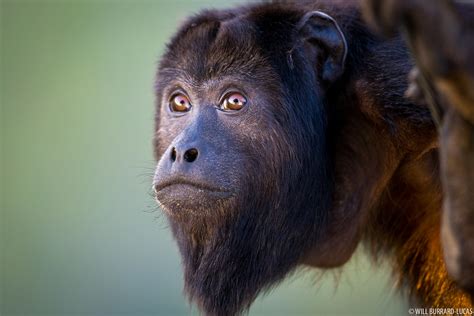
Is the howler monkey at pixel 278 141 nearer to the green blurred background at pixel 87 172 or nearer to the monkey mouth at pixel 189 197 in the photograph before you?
the monkey mouth at pixel 189 197

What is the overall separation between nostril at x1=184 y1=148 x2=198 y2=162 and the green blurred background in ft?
15.6

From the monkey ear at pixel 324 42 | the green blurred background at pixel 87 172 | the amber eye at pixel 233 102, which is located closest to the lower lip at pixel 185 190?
the amber eye at pixel 233 102

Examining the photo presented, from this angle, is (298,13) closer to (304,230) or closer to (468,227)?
(304,230)

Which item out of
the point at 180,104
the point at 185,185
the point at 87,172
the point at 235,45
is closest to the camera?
the point at 185,185

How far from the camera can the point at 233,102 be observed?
12.5 feet

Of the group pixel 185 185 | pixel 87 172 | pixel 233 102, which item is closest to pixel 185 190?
pixel 185 185

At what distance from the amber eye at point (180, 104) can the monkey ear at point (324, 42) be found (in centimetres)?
53

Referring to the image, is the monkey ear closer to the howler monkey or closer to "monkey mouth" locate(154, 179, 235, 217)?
the howler monkey

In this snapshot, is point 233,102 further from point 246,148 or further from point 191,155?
point 191,155

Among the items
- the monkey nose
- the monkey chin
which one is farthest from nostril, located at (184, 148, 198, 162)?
the monkey chin

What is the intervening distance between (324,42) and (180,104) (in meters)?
0.64

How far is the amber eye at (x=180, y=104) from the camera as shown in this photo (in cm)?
395

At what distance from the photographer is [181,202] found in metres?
3.61

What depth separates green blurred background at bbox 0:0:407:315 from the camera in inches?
340
